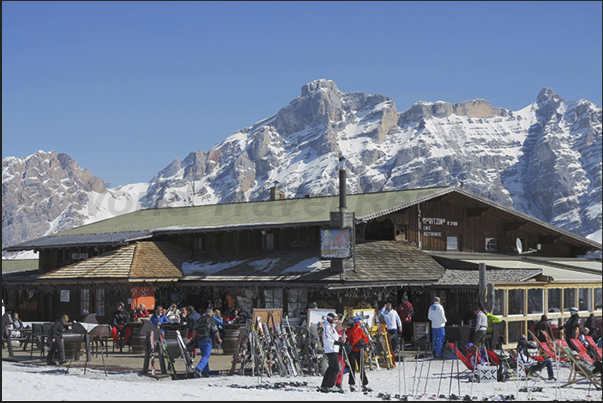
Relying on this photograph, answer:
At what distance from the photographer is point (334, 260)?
26.0 metres

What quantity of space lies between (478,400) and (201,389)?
5267 millimetres

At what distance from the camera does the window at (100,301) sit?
3131 cm

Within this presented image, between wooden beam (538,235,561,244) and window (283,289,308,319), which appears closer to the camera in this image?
window (283,289,308,319)

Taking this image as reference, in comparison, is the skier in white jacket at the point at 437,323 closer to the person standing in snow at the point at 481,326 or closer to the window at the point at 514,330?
the person standing in snow at the point at 481,326

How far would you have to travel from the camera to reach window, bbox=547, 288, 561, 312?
27.7 m

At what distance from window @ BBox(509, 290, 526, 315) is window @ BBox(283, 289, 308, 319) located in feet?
22.3

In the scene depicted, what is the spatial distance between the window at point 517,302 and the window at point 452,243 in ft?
22.7

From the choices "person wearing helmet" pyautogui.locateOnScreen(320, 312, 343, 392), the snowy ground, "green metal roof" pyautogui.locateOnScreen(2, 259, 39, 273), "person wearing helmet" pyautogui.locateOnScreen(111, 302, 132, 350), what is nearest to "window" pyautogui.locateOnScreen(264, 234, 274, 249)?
"person wearing helmet" pyautogui.locateOnScreen(111, 302, 132, 350)

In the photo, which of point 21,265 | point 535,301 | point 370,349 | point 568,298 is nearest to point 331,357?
point 370,349

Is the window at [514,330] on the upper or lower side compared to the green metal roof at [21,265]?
lower

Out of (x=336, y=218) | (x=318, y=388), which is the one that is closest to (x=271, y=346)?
(x=318, y=388)

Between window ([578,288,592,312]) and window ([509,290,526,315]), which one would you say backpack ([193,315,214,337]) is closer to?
window ([509,290,526,315])

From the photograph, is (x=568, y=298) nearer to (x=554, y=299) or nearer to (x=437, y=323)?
(x=554, y=299)

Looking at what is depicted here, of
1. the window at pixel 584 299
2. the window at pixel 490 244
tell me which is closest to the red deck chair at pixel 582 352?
the window at pixel 584 299
